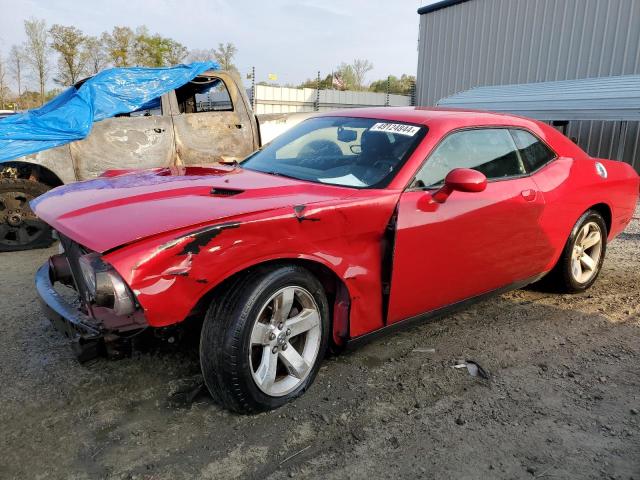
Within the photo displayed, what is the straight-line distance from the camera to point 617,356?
3277 millimetres

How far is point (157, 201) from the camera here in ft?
8.11

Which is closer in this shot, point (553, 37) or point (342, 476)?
point (342, 476)

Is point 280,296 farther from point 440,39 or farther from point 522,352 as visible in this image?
point 440,39

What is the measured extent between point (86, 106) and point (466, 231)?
15.7ft

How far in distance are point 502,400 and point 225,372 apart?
1.50 metres

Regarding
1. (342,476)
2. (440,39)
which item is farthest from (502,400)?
(440,39)

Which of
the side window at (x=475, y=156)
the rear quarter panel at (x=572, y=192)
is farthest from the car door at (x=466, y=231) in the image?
the rear quarter panel at (x=572, y=192)

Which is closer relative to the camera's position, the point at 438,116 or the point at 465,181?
the point at 465,181

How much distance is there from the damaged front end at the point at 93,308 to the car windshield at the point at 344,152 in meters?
1.31

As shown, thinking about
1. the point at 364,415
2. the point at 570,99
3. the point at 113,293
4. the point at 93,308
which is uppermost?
the point at 570,99

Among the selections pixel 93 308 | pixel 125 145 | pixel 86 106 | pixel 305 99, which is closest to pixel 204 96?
pixel 125 145

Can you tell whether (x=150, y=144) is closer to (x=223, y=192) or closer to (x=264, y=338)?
(x=223, y=192)

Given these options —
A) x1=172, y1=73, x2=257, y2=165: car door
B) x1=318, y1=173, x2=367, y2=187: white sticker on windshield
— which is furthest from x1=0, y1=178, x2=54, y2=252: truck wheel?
x1=318, y1=173, x2=367, y2=187: white sticker on windshield

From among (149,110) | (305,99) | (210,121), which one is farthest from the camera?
(305,99)
